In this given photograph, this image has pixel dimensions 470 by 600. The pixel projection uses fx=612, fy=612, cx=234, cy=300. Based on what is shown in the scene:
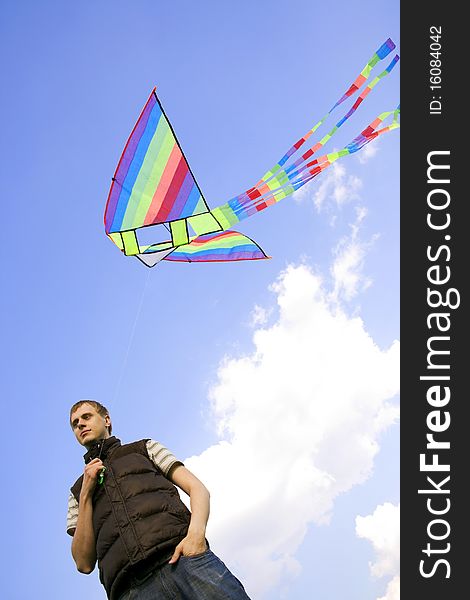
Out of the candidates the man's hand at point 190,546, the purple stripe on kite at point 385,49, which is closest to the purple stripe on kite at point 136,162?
the purple stripe on kite at point 385,49

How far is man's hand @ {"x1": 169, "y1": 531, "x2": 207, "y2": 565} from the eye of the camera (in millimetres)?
1705

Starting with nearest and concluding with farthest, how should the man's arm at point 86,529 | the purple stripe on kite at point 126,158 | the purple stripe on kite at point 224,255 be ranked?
1. the man's arm at point 86,529
2. the purple stripe on kite at point 126,158
3. the purple stripe on kite at point 224,255

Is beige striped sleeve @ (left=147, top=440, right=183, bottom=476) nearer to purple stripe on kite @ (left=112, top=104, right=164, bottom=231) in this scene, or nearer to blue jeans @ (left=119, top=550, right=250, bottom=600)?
blue jeans @ (left=119, top=550, right=250, bottom=600)

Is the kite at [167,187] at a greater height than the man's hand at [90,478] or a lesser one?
greater

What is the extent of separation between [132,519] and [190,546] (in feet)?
0.63

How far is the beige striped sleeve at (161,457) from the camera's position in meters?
2.00

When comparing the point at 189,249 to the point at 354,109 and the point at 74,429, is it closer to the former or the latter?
the point at 354,109

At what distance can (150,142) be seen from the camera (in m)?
4.06

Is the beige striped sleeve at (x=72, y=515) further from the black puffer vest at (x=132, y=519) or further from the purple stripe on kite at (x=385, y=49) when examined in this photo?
the purple stripe on kite at (x=385, y=49)

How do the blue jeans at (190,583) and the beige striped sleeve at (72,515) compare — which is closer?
the blue jeans at (190,583)

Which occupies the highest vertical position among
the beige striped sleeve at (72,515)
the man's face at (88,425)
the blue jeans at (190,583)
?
the man's face at (88,425)

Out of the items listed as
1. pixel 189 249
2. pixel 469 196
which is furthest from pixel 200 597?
pixel 189 249

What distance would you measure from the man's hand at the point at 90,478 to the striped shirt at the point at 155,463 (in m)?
0.15

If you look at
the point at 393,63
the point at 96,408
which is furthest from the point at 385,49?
the point at 96,408
